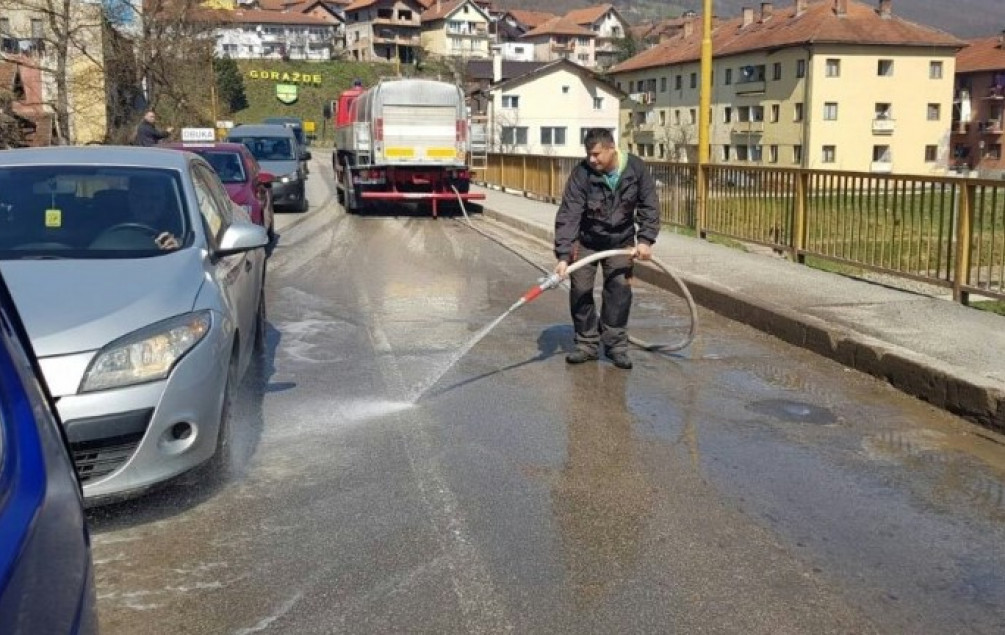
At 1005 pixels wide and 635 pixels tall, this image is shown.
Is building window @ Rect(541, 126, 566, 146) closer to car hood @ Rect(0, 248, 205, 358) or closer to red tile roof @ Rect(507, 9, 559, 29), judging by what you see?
car hood @ Rect(0, 248, 205, 358)

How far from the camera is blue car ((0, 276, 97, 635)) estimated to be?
1804mm

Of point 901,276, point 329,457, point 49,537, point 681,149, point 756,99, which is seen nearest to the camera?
point 49,537

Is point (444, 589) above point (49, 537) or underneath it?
underneath

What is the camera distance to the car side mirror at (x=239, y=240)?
5922mm

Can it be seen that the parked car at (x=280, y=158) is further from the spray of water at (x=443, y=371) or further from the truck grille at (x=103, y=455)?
the truck grille at (x=103, y=455)

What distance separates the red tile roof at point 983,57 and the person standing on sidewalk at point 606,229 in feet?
291

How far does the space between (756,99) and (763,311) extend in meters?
67.0

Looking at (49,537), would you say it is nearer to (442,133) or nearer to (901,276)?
(901,276)

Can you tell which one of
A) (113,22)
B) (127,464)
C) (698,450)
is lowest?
(698,450)

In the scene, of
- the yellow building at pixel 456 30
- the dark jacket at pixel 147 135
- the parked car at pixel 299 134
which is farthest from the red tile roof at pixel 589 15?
the dark jacket at pixel 147 135

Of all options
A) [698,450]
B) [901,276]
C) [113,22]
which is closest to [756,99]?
[113,22]

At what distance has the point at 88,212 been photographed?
6.08 m

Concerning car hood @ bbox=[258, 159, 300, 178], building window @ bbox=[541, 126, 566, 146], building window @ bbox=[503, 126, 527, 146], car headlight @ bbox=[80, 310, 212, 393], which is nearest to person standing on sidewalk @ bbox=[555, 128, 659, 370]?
car headlight @ bbox=[80, 310, 212, 393]

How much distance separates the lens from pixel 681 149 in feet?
265
